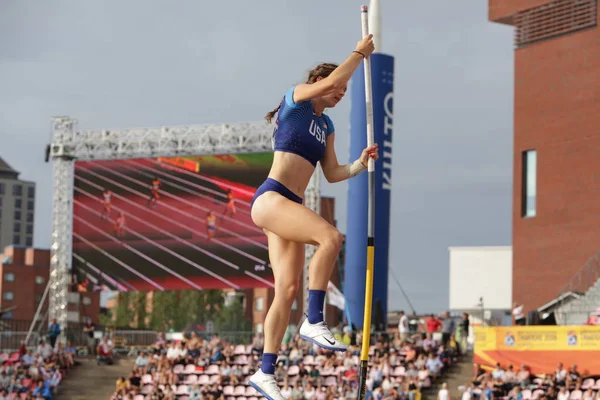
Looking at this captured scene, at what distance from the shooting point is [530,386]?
20.1 meters

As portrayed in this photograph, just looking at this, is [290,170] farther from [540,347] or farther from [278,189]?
[540,347]

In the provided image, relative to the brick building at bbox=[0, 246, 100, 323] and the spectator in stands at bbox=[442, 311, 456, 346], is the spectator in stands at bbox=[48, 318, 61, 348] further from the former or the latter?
the brick building at bbox=[0, 246, 100, 323]

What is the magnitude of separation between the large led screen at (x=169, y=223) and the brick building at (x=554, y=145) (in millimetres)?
7994

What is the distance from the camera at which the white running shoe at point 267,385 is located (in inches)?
263

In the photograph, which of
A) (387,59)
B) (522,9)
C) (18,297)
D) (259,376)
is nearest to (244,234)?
(387,59)

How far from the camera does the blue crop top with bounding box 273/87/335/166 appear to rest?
6.67m

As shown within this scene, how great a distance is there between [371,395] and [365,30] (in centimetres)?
1456

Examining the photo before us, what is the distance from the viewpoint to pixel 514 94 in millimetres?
33656

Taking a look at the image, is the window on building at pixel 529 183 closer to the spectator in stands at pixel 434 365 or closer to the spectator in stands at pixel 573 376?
the spectator in stands at pixel 434 365

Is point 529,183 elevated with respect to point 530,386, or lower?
elevated

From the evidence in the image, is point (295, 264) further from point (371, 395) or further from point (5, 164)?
point (5, 164)

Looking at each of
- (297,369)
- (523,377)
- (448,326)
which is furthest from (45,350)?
(523,377)

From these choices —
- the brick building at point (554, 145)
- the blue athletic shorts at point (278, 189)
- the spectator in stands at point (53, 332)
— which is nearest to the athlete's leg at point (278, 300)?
the blue athletic shorts at point (278, 189)

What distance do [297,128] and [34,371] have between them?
21.5 m
